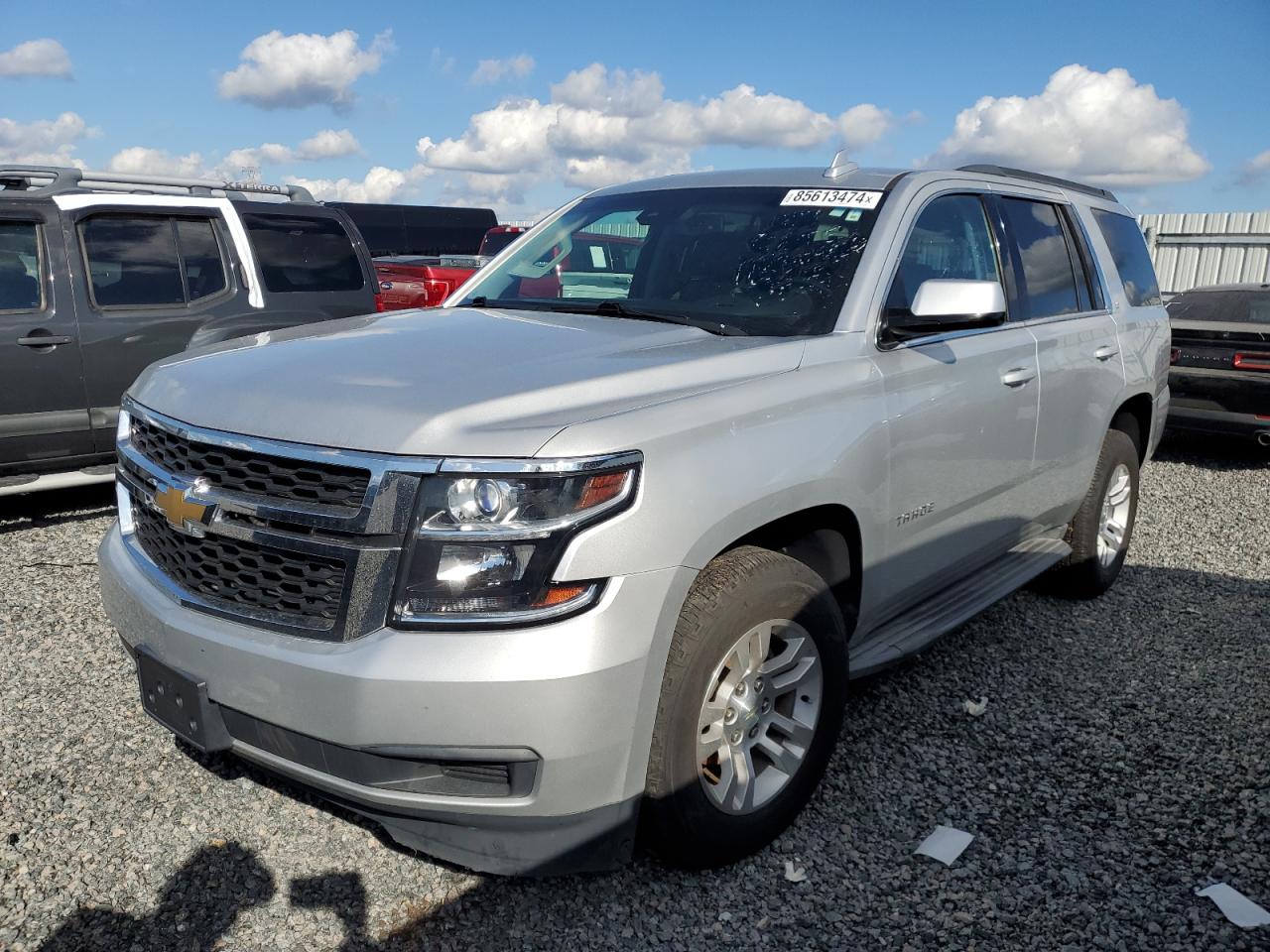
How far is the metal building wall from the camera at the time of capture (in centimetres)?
1700

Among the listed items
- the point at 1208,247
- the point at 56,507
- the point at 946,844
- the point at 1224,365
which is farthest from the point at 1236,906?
the point at 1208,247

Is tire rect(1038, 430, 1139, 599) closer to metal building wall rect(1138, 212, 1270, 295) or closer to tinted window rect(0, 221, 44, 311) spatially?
tinted window rect(0, 221, 44, 311)

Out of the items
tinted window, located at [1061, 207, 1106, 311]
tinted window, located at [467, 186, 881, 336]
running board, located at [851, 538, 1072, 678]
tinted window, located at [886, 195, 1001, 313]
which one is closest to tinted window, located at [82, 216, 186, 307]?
tinted window, located at [467, 186, 881, 336]

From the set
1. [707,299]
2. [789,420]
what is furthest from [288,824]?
[707,299]

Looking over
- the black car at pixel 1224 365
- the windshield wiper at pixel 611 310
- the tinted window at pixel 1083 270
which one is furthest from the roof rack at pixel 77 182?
the black car at pixel 1224 365

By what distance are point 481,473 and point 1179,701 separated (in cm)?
323

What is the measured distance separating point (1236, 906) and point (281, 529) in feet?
8.74

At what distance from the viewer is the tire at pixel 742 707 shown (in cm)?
245

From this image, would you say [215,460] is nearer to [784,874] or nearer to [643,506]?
[643,506]

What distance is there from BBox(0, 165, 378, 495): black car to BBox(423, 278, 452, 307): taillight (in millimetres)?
4992

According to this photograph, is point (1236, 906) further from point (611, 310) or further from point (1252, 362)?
point (1252, 362)

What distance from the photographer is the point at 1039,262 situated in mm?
4367

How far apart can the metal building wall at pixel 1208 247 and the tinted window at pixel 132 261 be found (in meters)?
16.0

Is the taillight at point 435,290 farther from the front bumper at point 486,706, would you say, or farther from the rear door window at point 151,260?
the front bumper at point 486,706
